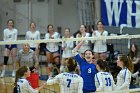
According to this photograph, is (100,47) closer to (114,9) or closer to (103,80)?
(114,9)

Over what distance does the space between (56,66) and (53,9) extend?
482 cm

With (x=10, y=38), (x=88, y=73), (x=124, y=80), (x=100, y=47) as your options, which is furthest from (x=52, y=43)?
(x=124, y=80)

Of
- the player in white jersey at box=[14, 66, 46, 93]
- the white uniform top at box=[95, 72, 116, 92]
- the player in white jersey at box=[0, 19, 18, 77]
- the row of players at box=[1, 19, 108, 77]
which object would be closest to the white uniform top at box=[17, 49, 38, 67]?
the row of players at box=[1, 19, 108, 77]

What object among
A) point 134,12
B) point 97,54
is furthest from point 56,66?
point 134,12

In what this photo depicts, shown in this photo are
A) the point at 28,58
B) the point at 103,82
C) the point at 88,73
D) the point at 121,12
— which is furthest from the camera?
the point at 121,12

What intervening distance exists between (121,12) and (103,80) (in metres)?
6.82

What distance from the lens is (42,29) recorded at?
1540 centimetres

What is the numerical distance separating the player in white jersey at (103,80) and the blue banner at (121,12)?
19.6 feet

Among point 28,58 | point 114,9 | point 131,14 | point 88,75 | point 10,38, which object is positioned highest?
point 114,9

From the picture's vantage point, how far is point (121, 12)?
41.3 ft

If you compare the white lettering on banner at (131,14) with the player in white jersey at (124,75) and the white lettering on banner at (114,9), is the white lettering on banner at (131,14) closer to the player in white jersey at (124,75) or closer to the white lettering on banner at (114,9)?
the white lettering on banner at (114,9)

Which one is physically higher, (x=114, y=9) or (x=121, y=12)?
(x=114, y=9)

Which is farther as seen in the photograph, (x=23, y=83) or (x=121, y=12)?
(x=121, y=12)

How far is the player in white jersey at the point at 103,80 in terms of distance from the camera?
19.7 feet
